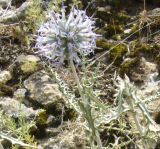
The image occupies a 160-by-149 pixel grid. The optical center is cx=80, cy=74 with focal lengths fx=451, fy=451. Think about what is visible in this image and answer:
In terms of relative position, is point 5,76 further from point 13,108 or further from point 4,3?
point 4,3

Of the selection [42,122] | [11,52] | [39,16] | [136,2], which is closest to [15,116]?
[42,122]

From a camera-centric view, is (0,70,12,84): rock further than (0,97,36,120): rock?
Yes

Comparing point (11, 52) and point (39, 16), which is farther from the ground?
point (39, 16)

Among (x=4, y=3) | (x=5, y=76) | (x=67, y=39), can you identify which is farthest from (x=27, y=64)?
(x=67, y=39)

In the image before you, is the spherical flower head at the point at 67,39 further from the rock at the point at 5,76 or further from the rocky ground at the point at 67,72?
the rock at the point at 5,76

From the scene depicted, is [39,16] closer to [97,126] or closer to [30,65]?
[30,65]

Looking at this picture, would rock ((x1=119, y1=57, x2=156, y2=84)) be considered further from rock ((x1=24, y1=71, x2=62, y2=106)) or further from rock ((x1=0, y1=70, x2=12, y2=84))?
rock ((x1=0, y1=70, x2=12, y2=84))

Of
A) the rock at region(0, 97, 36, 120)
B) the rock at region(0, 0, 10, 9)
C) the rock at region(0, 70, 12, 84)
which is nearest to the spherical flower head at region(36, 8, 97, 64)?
the rock at region(0, 97, 36, 120)
